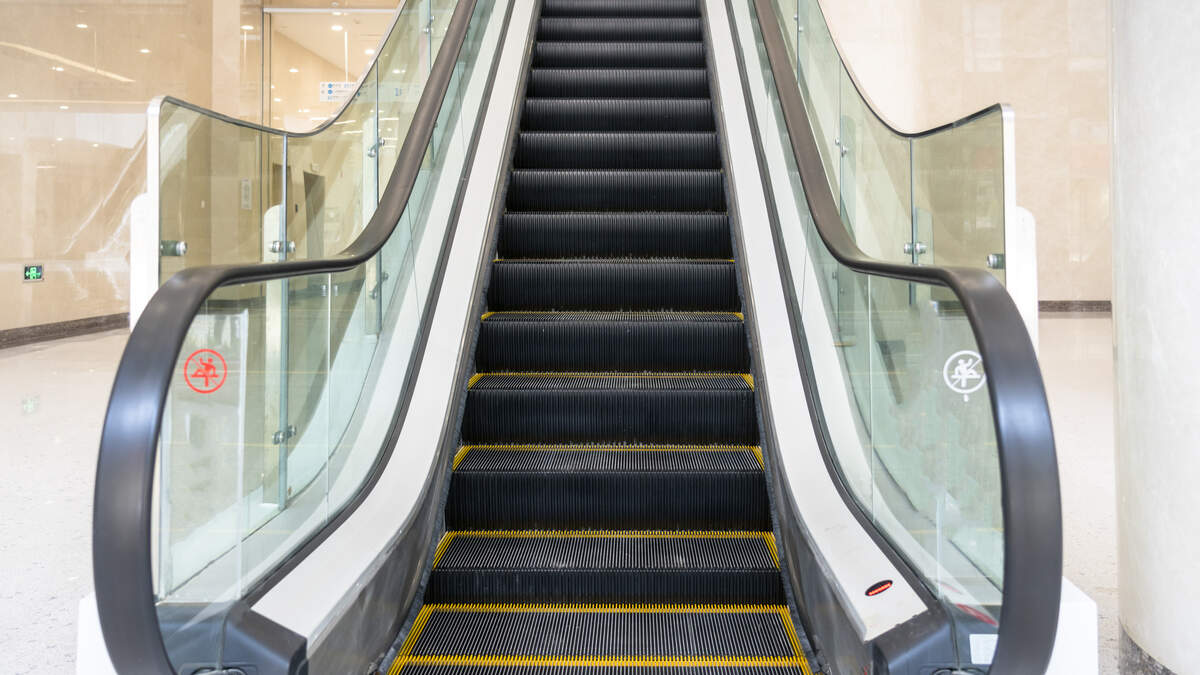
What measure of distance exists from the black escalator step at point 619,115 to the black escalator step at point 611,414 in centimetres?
217

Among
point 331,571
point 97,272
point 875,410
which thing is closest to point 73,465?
point 331,571

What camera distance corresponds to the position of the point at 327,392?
87.2 inches

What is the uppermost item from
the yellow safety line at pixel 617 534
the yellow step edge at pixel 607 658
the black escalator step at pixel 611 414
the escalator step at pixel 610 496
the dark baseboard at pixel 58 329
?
the dark baseboard at pixel 58 329

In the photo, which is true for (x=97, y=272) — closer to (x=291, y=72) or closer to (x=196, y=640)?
(x=291, y=72)

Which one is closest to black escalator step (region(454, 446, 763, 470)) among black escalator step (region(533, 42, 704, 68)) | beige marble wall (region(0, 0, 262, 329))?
black escalator step (region(533, 42, 704, 68))

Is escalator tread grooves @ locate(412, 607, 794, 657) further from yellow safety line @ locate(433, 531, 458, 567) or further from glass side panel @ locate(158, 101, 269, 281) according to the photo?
glass side panel @ locate(158, 101, 269, 281)

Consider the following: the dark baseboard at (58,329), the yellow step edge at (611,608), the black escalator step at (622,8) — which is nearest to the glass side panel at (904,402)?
the yellow step edge at (611,608)

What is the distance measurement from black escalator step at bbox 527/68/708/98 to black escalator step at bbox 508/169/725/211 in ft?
3.58

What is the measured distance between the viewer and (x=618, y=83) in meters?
5.04

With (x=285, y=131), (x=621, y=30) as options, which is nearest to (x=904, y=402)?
(x=285, y=131)

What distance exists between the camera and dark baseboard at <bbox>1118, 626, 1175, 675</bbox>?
204 cm

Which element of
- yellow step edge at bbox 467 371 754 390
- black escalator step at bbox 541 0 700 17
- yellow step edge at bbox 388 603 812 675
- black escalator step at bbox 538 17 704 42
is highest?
black escalator step at bbox 541 0 700 17

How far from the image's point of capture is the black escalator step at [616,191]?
13.5 feet

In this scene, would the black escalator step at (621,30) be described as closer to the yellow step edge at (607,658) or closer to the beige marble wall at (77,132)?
the yellow step edge at (607,658)
